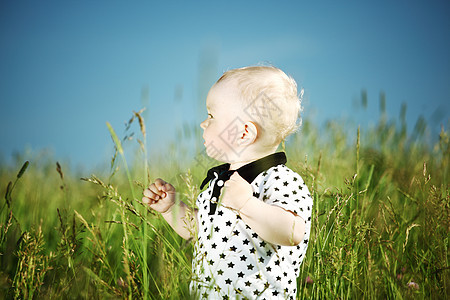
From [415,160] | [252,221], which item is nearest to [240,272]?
[252,221]

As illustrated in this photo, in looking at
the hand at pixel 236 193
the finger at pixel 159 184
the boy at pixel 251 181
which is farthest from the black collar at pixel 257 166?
the finger at pixel 159 184

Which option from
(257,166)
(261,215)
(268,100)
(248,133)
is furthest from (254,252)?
(268,100)

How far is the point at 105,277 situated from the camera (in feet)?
6.68

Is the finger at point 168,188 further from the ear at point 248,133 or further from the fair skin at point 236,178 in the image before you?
the ear at point 248,133

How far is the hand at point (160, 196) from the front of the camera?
6.11 feet

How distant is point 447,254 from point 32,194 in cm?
276

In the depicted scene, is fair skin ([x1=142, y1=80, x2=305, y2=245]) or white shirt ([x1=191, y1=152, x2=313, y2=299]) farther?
white shirt ([x1=191, y1=152, x2=313, y2=299])

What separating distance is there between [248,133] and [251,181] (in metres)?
0.20

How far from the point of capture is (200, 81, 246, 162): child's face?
65.2 inches

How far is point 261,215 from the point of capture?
1.44 metres

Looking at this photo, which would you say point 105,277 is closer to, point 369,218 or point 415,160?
point 369,218

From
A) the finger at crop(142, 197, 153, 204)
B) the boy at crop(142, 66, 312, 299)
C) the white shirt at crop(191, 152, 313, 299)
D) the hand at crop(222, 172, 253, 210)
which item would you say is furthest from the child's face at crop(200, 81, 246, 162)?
the finger at crop(142, 197, 153, 204)

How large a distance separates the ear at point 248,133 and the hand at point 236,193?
23 cm

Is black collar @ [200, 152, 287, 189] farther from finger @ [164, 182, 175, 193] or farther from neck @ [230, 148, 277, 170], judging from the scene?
finger @ [164, 182, 175, 193]
